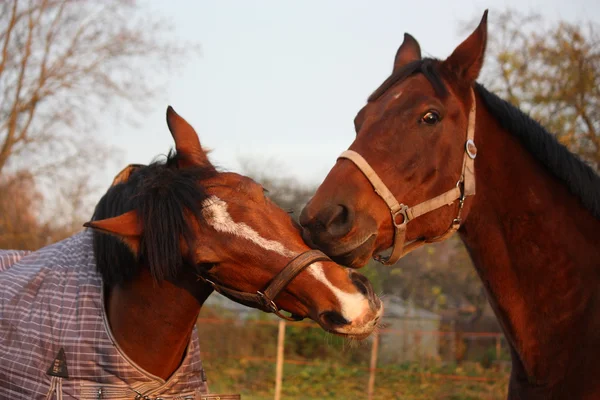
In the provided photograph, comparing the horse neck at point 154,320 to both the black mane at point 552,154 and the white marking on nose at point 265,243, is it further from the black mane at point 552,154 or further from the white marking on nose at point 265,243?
the black mane at point 552,154

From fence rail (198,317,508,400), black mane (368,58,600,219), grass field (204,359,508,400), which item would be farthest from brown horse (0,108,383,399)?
fence rail (198,317,508,400)

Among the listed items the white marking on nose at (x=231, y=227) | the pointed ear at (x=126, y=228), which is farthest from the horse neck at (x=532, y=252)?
the pointed ear at (x=126, y=228)

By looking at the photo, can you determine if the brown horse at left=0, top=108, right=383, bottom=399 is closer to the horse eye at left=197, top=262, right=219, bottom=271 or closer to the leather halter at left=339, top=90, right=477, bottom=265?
the horse eye at left=197, top=262, right=219, bottom=271

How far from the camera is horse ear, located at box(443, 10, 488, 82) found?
288 cm

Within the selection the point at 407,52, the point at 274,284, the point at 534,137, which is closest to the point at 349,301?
the point at 274,284

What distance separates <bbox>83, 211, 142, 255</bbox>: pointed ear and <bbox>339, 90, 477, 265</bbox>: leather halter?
0.97 m

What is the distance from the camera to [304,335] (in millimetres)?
14898

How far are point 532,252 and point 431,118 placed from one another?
752mm

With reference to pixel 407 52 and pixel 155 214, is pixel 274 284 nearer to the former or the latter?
pixel 155 214

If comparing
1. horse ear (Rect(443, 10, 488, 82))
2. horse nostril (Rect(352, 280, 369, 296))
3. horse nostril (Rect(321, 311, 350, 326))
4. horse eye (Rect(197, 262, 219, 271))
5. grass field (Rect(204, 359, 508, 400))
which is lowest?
grass field (Rect(204, 359, 508, 400))

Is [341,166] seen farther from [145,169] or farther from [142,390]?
[142,390]

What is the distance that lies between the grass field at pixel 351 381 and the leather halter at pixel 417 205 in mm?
8072

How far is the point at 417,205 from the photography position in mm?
2793

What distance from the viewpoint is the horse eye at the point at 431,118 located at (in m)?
2.83
